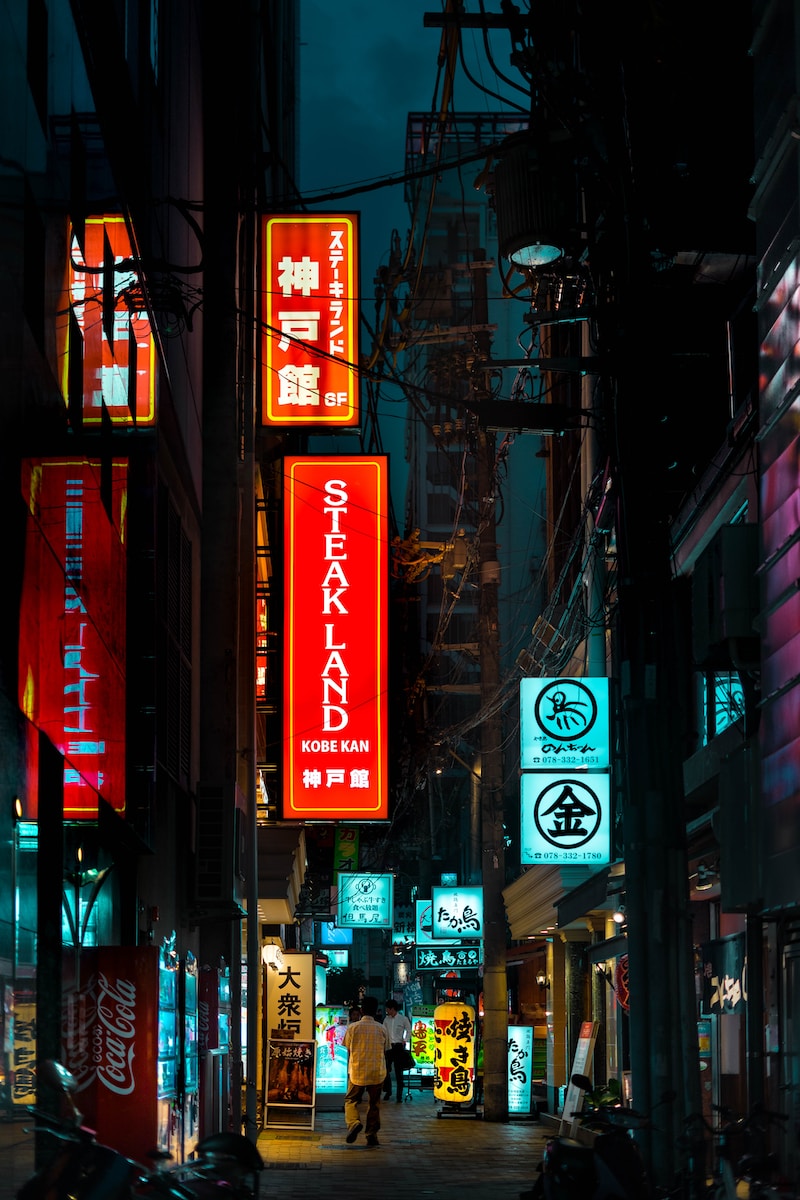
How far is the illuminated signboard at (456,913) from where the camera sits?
3744 centimetres

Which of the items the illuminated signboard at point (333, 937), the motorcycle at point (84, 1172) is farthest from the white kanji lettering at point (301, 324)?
the illuminated signboard at point (333, 937)

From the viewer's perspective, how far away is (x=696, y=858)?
1605 centimetres

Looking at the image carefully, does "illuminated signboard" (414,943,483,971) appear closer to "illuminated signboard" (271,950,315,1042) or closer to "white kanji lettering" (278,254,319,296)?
"illuminated signboard" (271,950,315,1042)

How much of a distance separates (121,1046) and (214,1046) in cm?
795

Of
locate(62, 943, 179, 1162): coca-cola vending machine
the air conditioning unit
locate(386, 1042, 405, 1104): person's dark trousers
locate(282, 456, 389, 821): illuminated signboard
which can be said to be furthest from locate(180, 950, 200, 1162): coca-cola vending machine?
locate(386, 1042, 405, 1104): person's dark trousers

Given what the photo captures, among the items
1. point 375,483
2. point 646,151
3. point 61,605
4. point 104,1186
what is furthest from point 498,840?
point 104,1186

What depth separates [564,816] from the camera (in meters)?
18.7

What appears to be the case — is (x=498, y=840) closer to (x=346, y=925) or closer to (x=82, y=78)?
(x=346, y=925)

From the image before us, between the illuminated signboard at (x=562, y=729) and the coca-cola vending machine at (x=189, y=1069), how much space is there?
4994 mm

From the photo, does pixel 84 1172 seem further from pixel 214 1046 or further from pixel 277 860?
pixel 277 860

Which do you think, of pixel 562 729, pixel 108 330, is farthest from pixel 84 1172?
pixel 562 729

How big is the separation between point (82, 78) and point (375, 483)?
9.60 metres

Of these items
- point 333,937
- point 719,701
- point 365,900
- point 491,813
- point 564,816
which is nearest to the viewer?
point 719,701

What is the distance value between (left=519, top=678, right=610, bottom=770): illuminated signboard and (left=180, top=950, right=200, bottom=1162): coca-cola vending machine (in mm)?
4994
